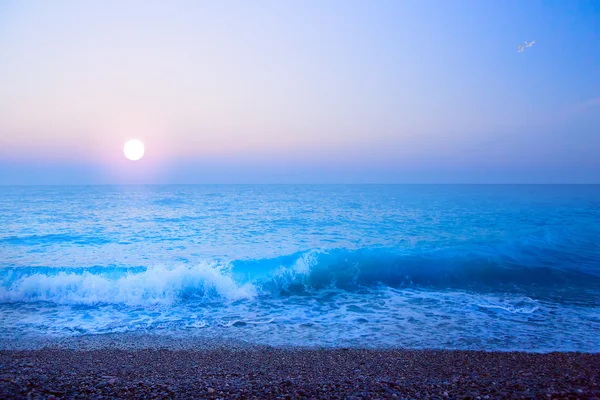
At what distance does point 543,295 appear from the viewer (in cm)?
1304

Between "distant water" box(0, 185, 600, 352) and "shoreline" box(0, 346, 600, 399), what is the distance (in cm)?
96

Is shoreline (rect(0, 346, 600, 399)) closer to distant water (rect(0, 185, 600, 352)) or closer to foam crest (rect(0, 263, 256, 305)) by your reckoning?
distant water (rect(0, 185, 600, 352))

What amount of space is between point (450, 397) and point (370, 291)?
871 centimetres

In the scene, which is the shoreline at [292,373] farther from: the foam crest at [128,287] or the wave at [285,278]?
the wave at [285,278]

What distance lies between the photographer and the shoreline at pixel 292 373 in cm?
551

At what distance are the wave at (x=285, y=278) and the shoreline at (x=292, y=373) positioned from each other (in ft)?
17.2

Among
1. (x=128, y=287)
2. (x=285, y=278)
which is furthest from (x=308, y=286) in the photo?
(x=128, y=287)

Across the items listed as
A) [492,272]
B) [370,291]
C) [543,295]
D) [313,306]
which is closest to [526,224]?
[492,272]

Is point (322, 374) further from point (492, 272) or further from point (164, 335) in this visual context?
point (492, 272)

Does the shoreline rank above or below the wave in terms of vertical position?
above

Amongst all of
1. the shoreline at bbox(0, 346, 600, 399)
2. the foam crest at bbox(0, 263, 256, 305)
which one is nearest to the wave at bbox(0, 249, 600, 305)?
the foam crest at bbox(0, 263, 256, 305)

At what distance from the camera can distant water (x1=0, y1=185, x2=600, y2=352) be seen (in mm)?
9461

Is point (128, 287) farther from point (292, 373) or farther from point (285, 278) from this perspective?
point (292, 373)

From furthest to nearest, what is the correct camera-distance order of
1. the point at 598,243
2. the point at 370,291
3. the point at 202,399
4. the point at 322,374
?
the point at 598,243 → the point at 370,291 → the point at 322,374 → the point at 202,399
